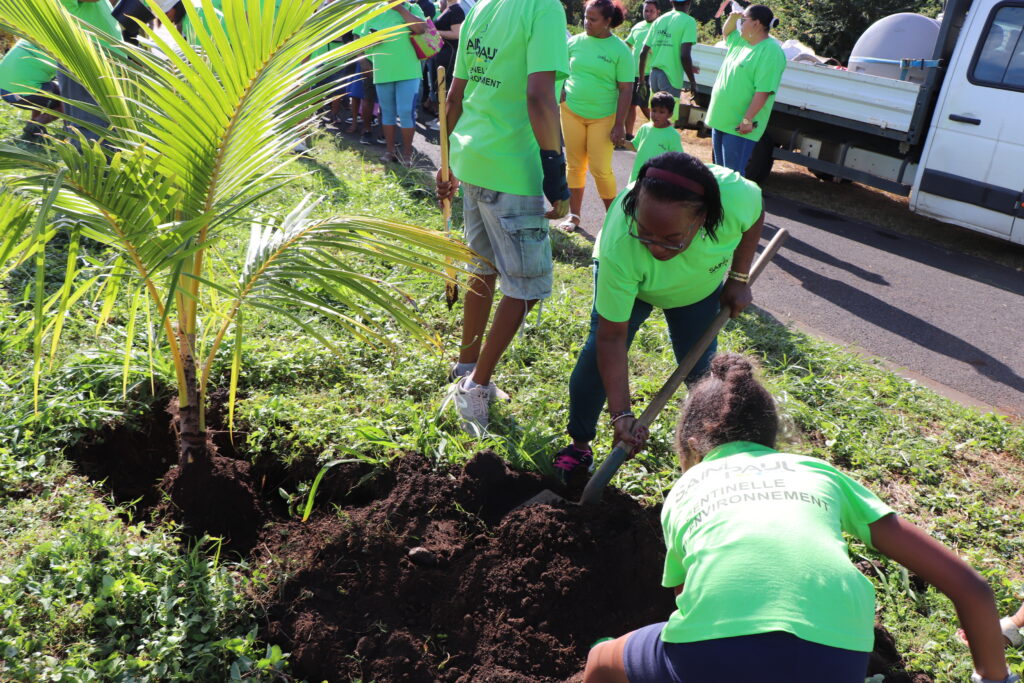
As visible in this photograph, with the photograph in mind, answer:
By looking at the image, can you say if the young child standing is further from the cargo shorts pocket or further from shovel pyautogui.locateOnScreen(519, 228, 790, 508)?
shovel pyautogui.locateOnScreen(519, 228, 790, 508)

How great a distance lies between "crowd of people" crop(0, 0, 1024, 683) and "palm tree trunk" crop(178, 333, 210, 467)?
894 mm

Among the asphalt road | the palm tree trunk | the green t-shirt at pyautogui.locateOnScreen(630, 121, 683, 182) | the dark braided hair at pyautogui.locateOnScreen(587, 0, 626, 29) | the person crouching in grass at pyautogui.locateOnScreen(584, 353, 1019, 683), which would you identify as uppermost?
the dark braided hair at pyautogui.locateOnScreen(587, 0, 626, 29)

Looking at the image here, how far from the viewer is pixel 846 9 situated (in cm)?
1455

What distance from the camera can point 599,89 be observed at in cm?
621

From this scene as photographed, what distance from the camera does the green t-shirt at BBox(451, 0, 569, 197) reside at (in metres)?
3.34

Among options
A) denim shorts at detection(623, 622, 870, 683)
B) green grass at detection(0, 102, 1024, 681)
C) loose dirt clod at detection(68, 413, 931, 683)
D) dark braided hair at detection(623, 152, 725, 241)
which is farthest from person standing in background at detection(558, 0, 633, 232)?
denim shorts at detection(623, 622, 870, 683)

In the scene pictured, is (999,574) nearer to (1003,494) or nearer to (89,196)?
(1003,494)

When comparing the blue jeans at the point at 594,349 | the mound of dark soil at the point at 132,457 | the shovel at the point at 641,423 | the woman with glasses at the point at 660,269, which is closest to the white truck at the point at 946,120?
the woman with glasses at the point at 660,269

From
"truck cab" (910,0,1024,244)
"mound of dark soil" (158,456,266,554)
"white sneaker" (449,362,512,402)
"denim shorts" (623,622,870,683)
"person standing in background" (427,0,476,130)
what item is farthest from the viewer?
"person standing in background" (427,0,476,130)

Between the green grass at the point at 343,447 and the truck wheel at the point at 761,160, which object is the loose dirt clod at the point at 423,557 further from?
the truck wheel at the point at 761,160

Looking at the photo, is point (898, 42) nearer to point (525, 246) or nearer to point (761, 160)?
point (761, 160)

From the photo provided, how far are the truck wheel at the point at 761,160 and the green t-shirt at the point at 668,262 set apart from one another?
6270mm

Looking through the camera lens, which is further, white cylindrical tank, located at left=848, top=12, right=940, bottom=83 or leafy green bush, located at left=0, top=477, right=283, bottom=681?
white cylindrical tank, located at left=848, top=12, right=940, bottom=83

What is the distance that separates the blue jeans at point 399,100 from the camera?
7977 mm
